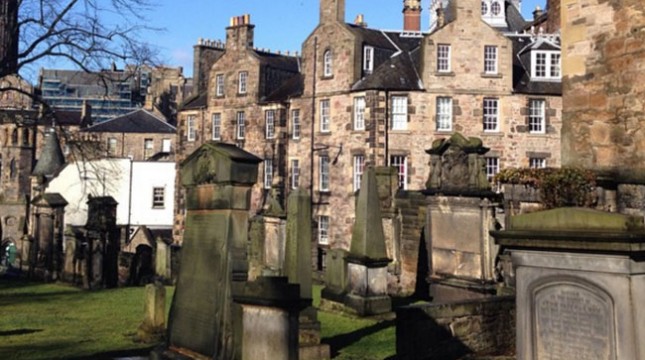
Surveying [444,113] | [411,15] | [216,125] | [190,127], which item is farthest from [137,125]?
[444,113]

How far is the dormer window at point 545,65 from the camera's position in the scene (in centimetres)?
3384

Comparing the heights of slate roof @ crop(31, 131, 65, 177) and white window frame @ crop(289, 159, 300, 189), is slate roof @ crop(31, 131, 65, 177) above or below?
above

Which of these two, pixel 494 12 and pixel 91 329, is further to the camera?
pixel 494 12

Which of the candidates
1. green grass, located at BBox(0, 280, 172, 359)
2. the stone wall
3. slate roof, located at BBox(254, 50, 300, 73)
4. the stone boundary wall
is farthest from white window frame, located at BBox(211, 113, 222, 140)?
the stone boundary wall

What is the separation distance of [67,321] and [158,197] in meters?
35.9

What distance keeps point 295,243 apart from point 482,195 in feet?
16.9

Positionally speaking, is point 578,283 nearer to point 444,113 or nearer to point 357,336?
point 357,336

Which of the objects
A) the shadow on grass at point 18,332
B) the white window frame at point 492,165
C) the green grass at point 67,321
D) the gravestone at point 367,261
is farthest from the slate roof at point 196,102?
the shadow on grass at point 18,332

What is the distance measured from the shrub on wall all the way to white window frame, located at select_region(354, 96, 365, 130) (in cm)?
1845

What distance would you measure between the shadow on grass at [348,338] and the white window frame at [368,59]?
22796 millimetres

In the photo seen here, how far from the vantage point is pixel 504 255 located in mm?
13703

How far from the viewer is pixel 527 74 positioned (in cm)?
3412

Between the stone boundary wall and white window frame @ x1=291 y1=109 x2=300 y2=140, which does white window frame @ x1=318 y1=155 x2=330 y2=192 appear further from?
the stone boundary wall

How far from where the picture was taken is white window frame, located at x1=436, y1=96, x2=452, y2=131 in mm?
32469
